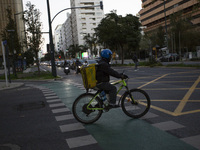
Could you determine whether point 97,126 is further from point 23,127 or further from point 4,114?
point 4,114

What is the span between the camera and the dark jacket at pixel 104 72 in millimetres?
5361

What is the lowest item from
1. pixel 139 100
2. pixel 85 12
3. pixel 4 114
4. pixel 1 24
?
pixel 4 114

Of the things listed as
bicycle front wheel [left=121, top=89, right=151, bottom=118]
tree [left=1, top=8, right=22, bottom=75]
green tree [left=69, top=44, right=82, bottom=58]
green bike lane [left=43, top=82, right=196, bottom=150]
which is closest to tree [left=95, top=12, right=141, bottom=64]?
tree [left=1, top=8, right=22, bottom=75]

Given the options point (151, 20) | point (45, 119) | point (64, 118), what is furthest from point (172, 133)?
point (151, 20)

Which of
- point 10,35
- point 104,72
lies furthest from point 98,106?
point 10,35

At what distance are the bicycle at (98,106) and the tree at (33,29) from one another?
66.0ft

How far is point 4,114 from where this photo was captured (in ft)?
24.0

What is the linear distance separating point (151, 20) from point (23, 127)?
316 feet

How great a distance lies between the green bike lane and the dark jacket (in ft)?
3.25

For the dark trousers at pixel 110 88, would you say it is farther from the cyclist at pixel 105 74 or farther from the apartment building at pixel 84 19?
the apartment building at pixel 84 19

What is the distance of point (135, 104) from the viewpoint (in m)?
5.79

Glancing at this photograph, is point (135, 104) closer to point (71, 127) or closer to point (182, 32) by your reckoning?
point (71, 127)

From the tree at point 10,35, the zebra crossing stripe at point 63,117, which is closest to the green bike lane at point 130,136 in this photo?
the zebra crossing stripe at point 63,117

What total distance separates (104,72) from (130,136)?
1.59 metres
